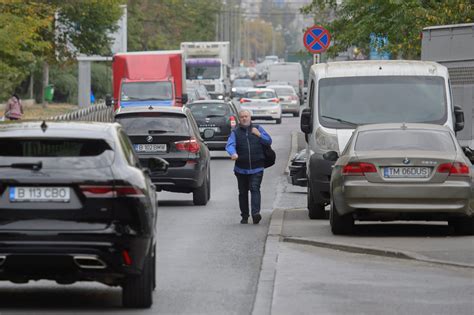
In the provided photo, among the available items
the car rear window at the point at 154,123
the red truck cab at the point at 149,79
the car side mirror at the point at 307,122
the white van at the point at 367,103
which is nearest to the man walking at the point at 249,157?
the white van at the point at 367,103

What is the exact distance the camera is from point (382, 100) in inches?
807

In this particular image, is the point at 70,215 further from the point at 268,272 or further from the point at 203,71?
the point at 203,71

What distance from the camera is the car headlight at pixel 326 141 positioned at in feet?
65.7

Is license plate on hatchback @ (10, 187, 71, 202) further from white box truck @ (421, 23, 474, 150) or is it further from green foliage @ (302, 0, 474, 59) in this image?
green foliage @ (302, 0, 474, 59)

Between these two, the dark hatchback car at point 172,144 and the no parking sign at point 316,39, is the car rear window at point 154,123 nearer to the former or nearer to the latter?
the dark hatchback car at point 172,144

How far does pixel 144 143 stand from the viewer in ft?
76.6

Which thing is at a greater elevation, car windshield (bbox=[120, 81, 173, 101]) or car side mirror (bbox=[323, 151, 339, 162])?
car side mirror (bbox=[323, 151, 339, 162])

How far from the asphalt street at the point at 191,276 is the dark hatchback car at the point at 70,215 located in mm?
454

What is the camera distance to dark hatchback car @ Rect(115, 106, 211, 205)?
23.1 m

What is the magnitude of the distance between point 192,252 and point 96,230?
5.19 metres

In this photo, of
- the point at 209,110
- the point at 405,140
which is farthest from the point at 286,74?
the point at 405,140

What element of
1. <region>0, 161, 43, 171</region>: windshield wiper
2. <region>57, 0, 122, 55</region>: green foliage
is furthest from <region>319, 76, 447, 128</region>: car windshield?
<region>57, 0, 122, 55</region>: green foliage

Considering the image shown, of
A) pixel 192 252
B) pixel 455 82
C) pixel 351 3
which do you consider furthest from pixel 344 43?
pixel 192 252

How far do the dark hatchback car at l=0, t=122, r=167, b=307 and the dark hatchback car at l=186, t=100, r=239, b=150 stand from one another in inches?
1024
